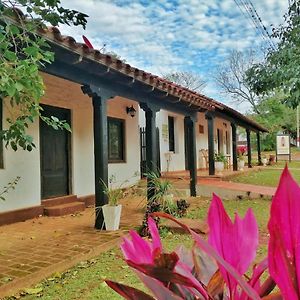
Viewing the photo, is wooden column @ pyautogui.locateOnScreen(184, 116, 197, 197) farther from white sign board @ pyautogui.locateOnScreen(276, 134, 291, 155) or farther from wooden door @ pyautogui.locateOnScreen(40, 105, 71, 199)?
white sign board @ pyautogui.locateOnScreen(276, 134, 291, 155)

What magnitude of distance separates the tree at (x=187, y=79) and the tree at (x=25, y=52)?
3685cm

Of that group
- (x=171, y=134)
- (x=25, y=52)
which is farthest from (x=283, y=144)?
(x=25, y=52)

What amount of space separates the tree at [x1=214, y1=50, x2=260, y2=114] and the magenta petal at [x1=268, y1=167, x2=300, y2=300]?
43.0m

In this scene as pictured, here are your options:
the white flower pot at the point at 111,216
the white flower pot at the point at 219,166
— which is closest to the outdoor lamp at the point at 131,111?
the white flower pot at the point at 219,166

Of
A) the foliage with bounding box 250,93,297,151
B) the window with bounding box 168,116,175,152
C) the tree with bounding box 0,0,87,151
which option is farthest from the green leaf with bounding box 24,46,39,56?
the foliage with bounding box 250,93,297,151

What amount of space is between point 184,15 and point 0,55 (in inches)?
442

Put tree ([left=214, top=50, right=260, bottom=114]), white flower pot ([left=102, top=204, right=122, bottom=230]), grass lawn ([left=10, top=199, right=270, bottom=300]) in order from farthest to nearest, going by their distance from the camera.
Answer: tree ([left=214, top=50, right=260, bottom=114])
white flower pot ([left=102, top=204, right=122, bottom=230])
grass lawn ([left=10, top=199, right=270, bottom=300])

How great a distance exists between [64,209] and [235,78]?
39849 mm

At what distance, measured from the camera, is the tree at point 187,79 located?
131ft

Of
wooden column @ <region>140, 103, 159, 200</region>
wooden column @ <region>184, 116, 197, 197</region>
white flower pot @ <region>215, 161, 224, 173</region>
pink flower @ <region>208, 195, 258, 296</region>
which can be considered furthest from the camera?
white flower pot @ <region>215, 161, 224, 173</region>

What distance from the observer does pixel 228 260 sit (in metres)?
0.84

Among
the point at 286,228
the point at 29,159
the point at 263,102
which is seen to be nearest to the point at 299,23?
the point at 29,159

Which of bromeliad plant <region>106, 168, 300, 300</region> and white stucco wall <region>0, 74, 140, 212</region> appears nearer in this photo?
bromeliad plant <region>106, 168, 300, 300</region>

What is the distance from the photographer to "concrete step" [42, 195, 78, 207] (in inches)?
292
